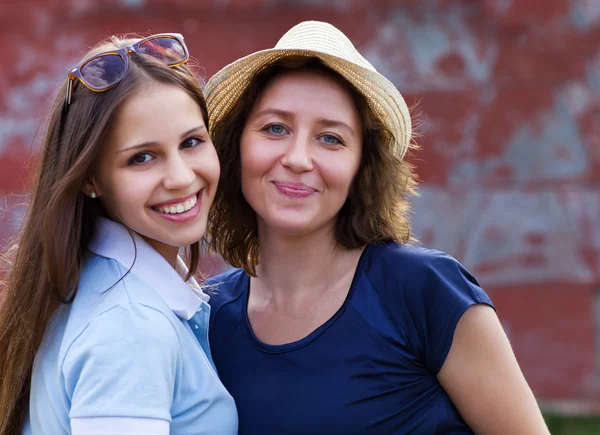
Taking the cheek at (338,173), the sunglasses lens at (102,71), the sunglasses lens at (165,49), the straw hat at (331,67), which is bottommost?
the cheek at (338,173)

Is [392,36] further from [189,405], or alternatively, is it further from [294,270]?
[189,405]

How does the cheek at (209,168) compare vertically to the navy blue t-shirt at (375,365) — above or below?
above

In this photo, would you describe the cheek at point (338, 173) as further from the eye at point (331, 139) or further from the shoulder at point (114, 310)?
the shoulder at point (114, 310)

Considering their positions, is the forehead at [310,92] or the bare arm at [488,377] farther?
the forehead at [310,92]

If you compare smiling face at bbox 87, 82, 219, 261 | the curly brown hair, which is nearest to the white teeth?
smiling face at bbox 87, 82, 219, 261

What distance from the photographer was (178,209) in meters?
2.37

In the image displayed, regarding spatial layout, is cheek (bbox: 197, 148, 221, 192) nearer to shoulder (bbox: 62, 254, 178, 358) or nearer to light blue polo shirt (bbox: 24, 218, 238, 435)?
light blue polo shirt (bbox: 24, 218, 238, 435)

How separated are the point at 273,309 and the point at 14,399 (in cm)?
82

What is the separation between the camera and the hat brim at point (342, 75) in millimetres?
2656

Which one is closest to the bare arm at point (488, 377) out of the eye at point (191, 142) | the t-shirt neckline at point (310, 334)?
the t-shirt neckline at point (310, 334)

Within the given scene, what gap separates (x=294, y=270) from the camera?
9.17 ft

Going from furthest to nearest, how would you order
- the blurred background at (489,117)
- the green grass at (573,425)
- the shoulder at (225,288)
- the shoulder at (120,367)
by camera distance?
the blurred background at (489,117)
the green grass at (573,425)
the shoulder at (225,288)
the shoulder at (120,367)

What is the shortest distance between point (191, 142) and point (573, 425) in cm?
415

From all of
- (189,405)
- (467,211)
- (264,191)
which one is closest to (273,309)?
(264,191)
